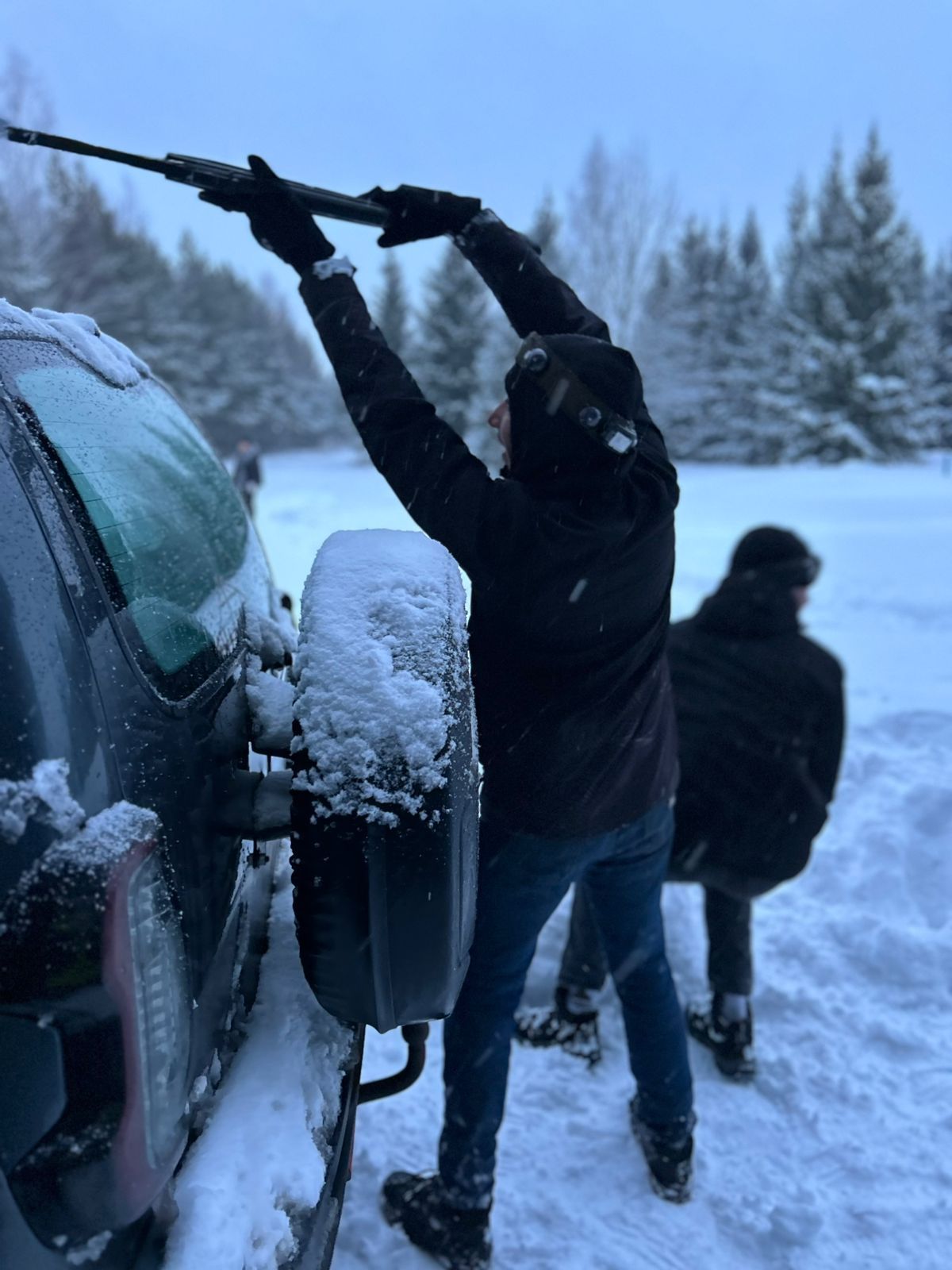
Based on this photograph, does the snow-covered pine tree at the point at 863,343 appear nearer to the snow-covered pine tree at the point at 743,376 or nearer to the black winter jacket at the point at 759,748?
the snow-covered pine tree at the point at 743,376

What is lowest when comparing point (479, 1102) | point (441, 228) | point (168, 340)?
point (479, 1102)

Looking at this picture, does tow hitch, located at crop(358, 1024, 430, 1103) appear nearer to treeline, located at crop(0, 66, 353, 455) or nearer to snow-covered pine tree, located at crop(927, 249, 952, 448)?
treeline, located at crop(0, 66, 353, 455)

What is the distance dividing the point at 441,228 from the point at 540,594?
1229mm

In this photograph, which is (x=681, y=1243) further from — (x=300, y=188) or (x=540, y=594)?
(x=300, y=188)

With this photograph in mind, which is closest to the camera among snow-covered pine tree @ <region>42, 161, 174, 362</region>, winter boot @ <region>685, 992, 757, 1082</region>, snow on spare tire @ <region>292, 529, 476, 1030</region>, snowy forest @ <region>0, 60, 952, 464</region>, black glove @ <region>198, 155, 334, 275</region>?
snow on spare tire @ <region>292, 529, 476, 1030</region>

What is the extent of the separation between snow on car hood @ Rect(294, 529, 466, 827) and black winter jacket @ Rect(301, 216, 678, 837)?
0.31 metres

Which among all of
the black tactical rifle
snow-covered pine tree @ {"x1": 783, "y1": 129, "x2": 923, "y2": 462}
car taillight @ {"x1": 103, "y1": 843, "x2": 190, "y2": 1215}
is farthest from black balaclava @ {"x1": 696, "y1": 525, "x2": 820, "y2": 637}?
snow-covered pine tree @ {"x1": 783, "y1": 129, "x2": 923, "y2": 462}

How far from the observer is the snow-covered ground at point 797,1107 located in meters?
2.11

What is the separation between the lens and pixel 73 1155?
93cm

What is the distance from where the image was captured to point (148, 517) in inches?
61.4

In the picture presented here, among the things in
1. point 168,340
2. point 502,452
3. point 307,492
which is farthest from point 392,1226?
point 168,340

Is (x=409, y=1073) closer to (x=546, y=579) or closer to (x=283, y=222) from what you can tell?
(x=546, y=579)

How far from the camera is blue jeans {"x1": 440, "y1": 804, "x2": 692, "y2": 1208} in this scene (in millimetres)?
1905

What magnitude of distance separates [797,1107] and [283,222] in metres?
2.58
